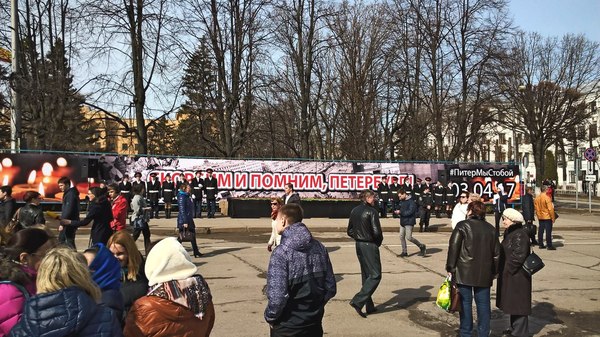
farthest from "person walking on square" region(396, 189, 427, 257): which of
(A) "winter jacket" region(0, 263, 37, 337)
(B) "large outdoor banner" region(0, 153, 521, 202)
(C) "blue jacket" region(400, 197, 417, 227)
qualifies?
(B) "large outdoor banner" region(0, 153, 521, 202)

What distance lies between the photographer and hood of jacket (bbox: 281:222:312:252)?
4004 millimetres

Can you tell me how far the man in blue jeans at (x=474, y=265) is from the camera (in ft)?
19.4

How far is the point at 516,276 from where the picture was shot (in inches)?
248

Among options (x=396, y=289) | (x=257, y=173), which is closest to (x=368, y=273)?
(x=396, y=289)

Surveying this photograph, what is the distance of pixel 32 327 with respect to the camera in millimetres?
2660

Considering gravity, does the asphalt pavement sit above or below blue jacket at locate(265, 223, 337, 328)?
below

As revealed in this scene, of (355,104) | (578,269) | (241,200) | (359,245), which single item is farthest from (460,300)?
(355,104)

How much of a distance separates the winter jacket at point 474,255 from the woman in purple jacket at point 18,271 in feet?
13.9

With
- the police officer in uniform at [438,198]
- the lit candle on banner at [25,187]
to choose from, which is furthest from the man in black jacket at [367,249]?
the police officer in uniform at [438,198]

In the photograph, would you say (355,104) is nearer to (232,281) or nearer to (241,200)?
(241,200)

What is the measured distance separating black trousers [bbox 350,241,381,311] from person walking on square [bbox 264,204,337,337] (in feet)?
10.9

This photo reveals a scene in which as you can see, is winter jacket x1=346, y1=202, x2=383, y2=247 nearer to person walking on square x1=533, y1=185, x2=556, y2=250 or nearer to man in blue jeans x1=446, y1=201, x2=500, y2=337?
→ man in blue jeans x1=446, y1=201, x2=500, y2=337

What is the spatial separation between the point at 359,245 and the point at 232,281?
2927mm

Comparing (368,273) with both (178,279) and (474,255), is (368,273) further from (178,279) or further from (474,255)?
(178,279)
